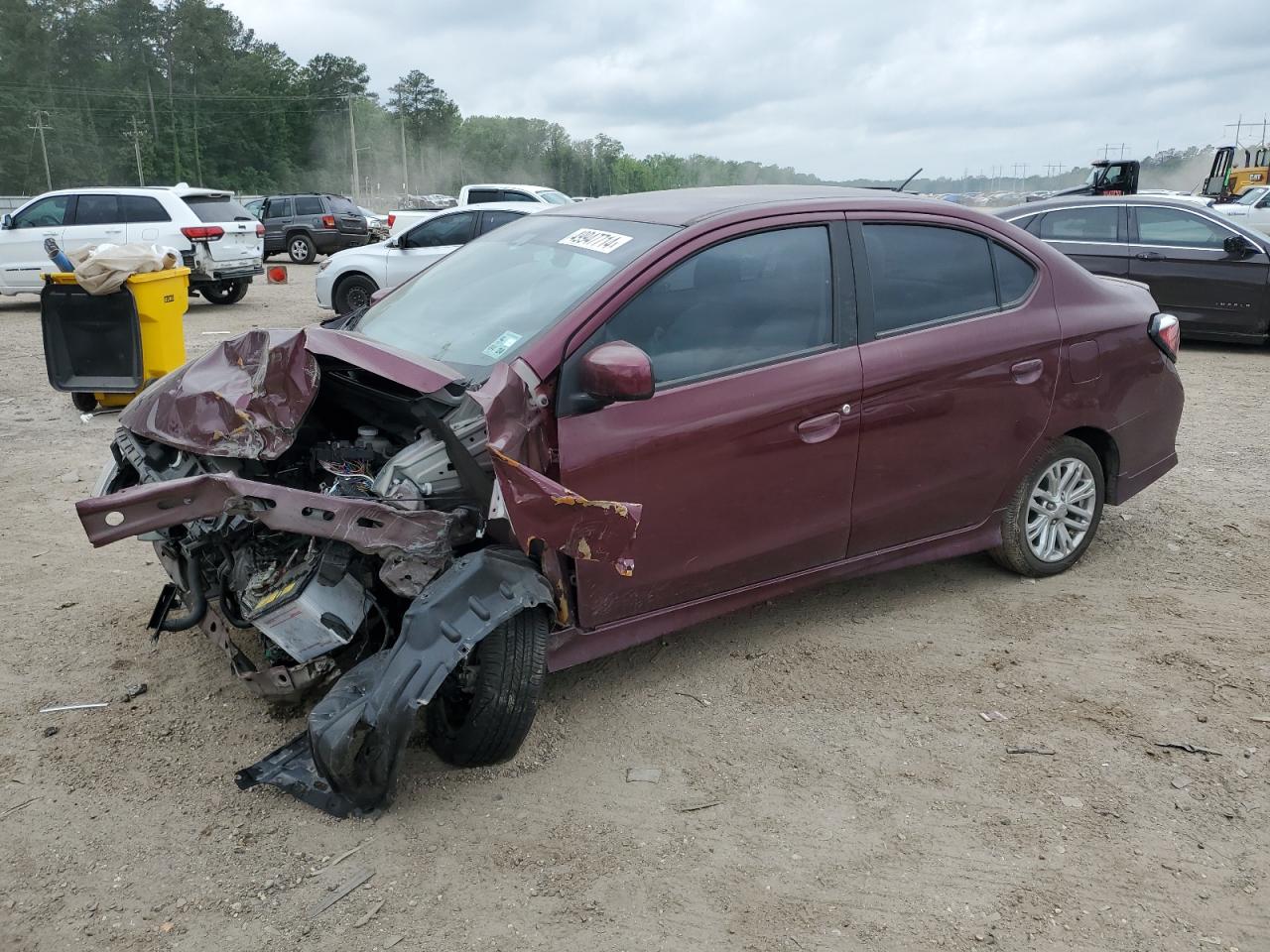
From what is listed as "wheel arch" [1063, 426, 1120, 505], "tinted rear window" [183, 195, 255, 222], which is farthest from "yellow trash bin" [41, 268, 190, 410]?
"tinted rear window" [183, 195, 255, 222]

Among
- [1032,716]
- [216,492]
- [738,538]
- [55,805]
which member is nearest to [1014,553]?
[1032,716]

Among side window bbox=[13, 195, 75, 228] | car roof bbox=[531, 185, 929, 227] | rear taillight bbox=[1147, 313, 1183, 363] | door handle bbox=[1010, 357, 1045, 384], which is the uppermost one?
side window bbox=[13, 195, 75, 228]

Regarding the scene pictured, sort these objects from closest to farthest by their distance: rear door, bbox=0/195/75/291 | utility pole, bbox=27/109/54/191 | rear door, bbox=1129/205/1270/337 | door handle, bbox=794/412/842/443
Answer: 1. door handle, bbox=794/412/842/443
2. rear door, bbox=1129/205/1270/337
3. rear door, bbox=0/195/75/291
4. utility pole, bbox=27/109/54/191

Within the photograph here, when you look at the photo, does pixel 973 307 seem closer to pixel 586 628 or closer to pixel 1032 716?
pixel 1032 716

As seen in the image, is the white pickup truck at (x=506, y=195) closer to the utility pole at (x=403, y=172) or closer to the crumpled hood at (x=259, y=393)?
the crumpled hood at (x=259, y=393)

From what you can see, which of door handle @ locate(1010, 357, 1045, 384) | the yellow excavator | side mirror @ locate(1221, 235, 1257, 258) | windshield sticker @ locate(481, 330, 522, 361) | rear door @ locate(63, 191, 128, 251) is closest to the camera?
windshield sticker @ locate(481, 330, 522, 361)

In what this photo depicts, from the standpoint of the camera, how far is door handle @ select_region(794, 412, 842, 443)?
3.54 metres

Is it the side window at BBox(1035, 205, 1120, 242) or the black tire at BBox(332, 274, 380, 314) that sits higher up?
the side window at BBox(1035, 205, 1120, 242)

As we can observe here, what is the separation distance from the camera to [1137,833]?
288cm

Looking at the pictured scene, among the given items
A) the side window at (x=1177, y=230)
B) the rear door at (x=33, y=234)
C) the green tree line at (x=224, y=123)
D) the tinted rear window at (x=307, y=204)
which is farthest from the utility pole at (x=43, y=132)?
the side window at (x=1177, y=230)

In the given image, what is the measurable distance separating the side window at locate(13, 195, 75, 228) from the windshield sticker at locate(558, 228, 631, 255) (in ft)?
44.3

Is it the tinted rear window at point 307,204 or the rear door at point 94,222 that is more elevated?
the tinted rear window at point 307,204

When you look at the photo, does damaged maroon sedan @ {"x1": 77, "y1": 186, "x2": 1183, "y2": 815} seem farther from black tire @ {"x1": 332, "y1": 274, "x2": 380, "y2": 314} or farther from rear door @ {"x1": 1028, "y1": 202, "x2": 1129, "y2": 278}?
black tire @ {"x1": 332, "y1": 274, "x2": 380, "y2": 314}

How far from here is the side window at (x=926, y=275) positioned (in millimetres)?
3834
